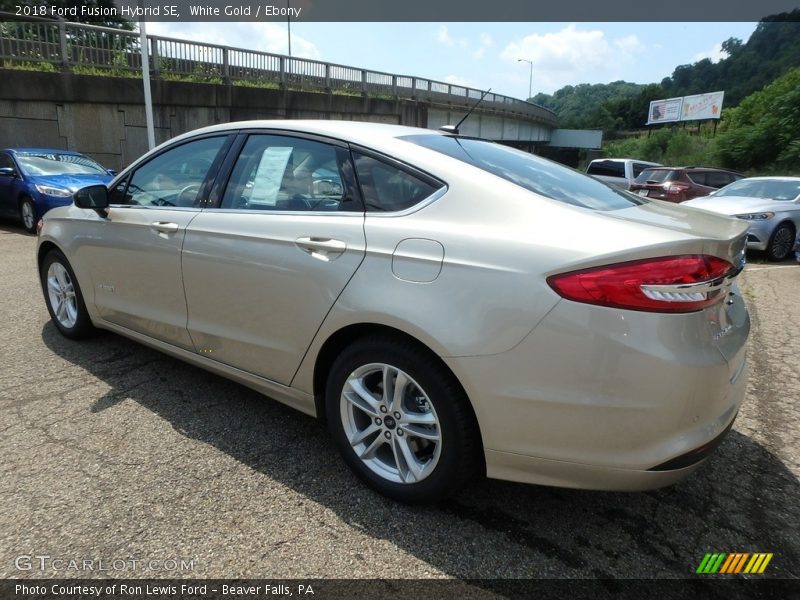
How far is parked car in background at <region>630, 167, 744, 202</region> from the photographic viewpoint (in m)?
13.1

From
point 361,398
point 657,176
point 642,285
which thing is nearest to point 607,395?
point 642,285

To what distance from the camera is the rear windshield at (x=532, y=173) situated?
2451mm

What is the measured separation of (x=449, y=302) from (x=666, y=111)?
73862 mm

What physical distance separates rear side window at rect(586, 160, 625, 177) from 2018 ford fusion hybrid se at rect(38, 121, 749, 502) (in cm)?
1542

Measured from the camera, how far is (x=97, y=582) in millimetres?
1998

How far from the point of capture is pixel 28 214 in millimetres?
9555

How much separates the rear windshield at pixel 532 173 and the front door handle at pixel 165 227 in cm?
141

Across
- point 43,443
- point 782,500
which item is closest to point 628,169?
point 782,500

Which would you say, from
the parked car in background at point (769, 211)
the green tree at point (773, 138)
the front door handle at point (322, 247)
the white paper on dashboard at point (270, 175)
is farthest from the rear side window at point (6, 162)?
the green tree at point (773, 138)

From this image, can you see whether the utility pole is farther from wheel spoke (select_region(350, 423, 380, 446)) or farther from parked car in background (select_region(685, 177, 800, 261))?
wheel spoke (select_region(350, 423, 380, 446))

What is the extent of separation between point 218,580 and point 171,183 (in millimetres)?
2346

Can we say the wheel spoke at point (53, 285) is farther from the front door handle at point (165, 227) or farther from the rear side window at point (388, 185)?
the rear side window at point (388, 185)

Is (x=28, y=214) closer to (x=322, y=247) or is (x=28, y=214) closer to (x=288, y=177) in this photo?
(x=288, y=177)

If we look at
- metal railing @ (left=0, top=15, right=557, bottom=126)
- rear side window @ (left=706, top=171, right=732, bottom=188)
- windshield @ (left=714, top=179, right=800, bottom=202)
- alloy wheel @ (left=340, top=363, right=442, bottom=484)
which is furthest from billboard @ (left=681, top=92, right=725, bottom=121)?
alloy wheel @ (left=340, top=363, right=442, bottom=484)
